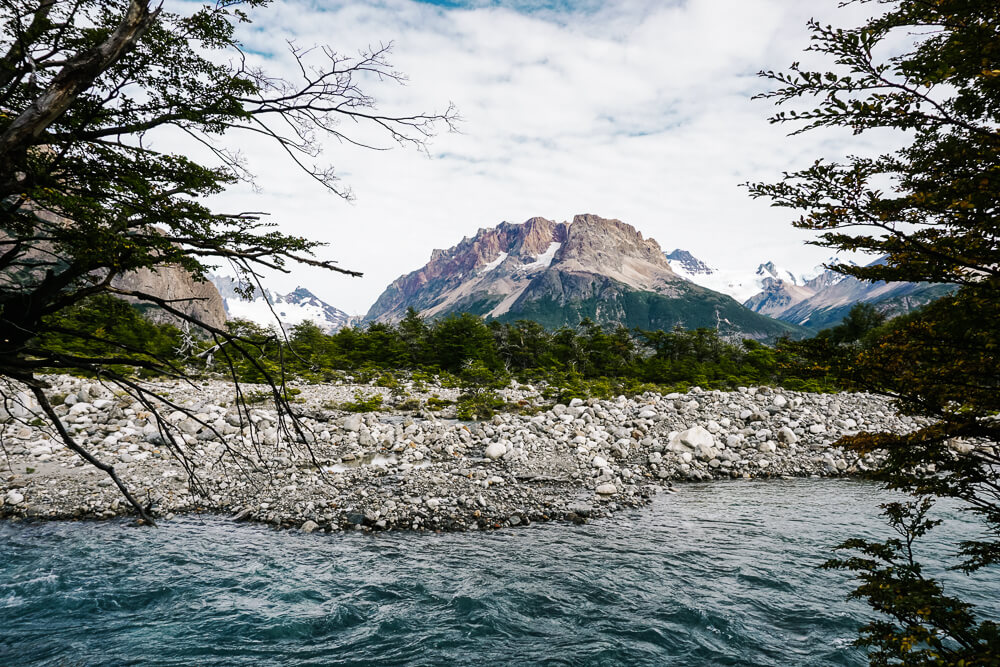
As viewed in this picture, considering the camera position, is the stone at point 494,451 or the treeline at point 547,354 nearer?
the stone at point 494,451

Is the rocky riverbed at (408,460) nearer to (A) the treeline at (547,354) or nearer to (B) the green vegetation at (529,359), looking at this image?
(B) the green vegetation at (529,359)

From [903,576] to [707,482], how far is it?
1011cm

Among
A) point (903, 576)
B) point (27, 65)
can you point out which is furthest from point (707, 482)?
point (27, 65)

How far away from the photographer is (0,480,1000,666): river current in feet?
18.9

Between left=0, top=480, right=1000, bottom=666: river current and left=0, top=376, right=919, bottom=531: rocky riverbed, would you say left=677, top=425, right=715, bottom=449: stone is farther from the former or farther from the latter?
left=0, top=480, right=1000, bottom=666: river current

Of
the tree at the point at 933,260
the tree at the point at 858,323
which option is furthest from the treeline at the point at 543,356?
the tree at the point at 933,260

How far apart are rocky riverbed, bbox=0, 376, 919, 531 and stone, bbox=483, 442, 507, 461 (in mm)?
44

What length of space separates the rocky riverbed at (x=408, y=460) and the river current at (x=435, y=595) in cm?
90

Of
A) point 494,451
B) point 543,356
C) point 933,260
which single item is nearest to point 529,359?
point 543,356

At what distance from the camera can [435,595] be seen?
698 centimetres

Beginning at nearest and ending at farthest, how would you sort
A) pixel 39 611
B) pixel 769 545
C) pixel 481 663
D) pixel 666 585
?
pixel 481 663 < pixel 39 611 < pixel 666 585 < pixel 769 545

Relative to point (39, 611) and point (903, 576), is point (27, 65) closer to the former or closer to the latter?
point (39, 611)

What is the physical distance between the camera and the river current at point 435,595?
5.77m

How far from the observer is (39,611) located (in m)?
6.38
